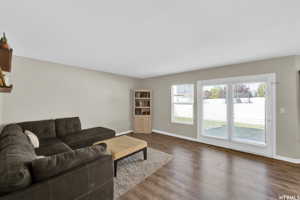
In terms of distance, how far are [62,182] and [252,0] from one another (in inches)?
95.3

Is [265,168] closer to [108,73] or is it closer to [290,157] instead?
[290,157]

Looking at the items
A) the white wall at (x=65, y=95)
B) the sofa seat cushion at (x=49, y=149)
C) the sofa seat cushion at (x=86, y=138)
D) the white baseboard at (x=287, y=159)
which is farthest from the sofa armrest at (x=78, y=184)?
the white baseboard at (x=287, y=159)

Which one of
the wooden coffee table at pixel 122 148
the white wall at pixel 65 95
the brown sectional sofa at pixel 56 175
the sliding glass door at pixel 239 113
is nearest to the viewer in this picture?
the brown sectional sofa at pixel 56 175

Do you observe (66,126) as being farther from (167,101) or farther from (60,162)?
(167,101)

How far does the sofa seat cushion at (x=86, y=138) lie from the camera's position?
263cm

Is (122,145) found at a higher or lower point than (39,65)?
lower

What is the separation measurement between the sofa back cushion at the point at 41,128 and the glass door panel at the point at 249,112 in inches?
184

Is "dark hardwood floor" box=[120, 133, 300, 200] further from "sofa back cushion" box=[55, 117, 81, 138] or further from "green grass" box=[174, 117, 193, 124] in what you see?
"sofa back cushion" box=[55, 117, 81, 138]

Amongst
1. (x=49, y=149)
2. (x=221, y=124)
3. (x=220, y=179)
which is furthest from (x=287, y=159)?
(x=49, y=149)

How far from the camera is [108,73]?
448 centimetres

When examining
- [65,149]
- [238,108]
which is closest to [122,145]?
[65,149]

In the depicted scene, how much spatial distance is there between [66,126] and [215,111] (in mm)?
4169

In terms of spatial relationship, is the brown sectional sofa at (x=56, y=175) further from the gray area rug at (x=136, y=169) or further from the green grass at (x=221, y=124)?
the green grass at (x=221, y=124)

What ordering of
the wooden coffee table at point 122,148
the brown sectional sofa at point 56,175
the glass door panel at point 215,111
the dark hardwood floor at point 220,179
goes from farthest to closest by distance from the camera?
the glass door panel at point 215,111, the wooden coffee table at point 122,148, the dark hardwood floor at point 220,179, the brown sectional sofa at point 56,175
